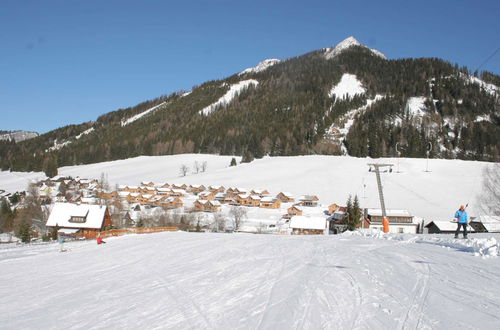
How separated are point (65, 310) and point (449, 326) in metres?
7.32

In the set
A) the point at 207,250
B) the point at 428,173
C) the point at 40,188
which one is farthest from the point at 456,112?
the point at 207,250

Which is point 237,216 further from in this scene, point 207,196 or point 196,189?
point 196,189

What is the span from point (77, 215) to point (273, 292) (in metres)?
46.7

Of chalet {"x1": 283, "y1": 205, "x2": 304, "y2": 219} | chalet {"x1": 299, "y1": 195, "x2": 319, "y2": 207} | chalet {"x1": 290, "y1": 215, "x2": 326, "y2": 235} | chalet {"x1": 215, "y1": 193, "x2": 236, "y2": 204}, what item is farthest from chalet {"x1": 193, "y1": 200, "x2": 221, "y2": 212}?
chalet {"x1": 290, "y1": 215, "x2": 326, "y2": 235}

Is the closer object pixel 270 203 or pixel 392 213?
pixel 392 213

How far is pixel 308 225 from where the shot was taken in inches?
2137

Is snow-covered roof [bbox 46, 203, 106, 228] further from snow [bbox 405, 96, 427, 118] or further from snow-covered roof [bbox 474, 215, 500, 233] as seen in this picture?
snow [bbox 405, 96, 427, 118]

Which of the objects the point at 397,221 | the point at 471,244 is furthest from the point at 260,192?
the point at 471,244

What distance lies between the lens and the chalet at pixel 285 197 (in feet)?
253

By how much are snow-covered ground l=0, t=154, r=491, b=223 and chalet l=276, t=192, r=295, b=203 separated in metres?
4.19

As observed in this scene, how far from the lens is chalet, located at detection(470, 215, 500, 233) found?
51.6 metres

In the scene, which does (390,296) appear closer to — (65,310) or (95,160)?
(65,310)

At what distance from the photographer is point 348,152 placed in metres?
150

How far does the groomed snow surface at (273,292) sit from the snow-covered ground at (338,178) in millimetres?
54621
